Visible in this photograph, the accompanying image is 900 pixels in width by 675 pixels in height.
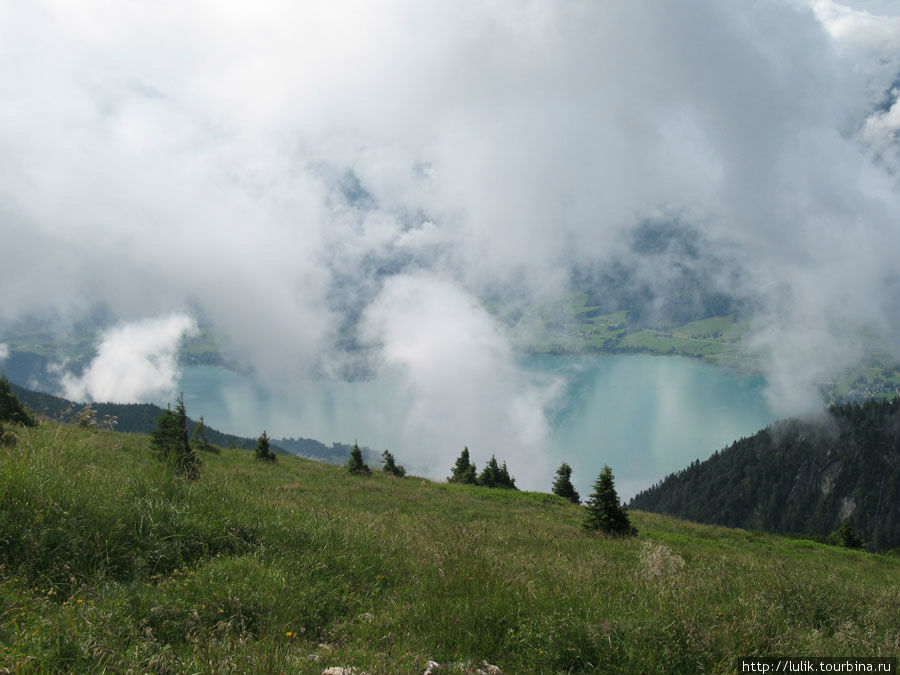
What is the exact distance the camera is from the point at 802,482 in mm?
187000

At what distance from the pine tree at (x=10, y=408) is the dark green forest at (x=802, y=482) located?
19432cm

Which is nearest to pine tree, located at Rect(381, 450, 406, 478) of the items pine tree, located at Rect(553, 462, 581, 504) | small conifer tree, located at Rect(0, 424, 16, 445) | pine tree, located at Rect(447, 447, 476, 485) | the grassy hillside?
pine tree, located at Rect(447, 447, 476, 485)

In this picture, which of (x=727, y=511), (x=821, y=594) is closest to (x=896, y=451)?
(x=727, y=511)

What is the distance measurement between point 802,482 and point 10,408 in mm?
245285

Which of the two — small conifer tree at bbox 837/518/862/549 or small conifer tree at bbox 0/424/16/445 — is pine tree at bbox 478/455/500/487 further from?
small conifer tree at bbox 0/424/16/445

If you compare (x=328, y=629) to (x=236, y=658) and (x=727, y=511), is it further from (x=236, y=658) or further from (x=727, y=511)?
(x=727, y=511)

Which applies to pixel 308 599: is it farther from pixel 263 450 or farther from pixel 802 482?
pixel 802 482

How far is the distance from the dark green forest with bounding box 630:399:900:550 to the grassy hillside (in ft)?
651

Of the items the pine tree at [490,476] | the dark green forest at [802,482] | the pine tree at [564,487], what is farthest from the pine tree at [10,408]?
the dark green forest at [802,482]

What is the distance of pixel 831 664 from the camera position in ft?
13.2

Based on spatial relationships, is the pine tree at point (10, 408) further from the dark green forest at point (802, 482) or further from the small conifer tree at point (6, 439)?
the dark green forest at point (802, 482)

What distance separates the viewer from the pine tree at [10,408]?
71.4 feet

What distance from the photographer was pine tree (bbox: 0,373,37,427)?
71.4ft

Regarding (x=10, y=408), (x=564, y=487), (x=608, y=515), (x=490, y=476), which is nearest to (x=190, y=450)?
(x=10, y=408)
